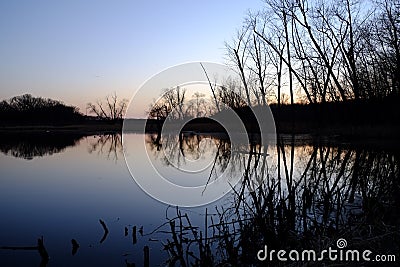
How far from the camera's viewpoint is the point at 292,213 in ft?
18.2

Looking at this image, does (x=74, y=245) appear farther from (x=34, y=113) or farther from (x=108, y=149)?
(x=34, y=113)

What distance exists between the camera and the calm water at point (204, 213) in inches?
186

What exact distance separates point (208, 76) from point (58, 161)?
14.6m

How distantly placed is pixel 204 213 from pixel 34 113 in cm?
8582

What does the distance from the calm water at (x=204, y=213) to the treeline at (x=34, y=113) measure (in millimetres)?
73832

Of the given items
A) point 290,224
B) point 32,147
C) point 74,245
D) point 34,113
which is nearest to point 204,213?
point 290,224

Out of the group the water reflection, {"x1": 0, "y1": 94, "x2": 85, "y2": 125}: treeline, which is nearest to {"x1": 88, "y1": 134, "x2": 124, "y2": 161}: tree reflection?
the water reflection

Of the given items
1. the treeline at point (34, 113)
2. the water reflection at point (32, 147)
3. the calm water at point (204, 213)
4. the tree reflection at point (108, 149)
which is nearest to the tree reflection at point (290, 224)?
the calm water at point (204, 213)

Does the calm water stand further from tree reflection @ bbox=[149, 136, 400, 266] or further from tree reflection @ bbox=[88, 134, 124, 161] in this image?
tree reflection @ bbox=[88, 134, 124, 161]

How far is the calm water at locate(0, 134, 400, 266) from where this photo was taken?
15.5ft

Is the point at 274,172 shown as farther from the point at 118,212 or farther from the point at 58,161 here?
the point at 58,161

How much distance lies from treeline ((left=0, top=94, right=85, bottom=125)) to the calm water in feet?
242

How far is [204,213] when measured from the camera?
7375 mm

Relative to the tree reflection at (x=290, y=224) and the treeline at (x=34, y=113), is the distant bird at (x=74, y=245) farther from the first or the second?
the treeline at (x=34, y=113)
